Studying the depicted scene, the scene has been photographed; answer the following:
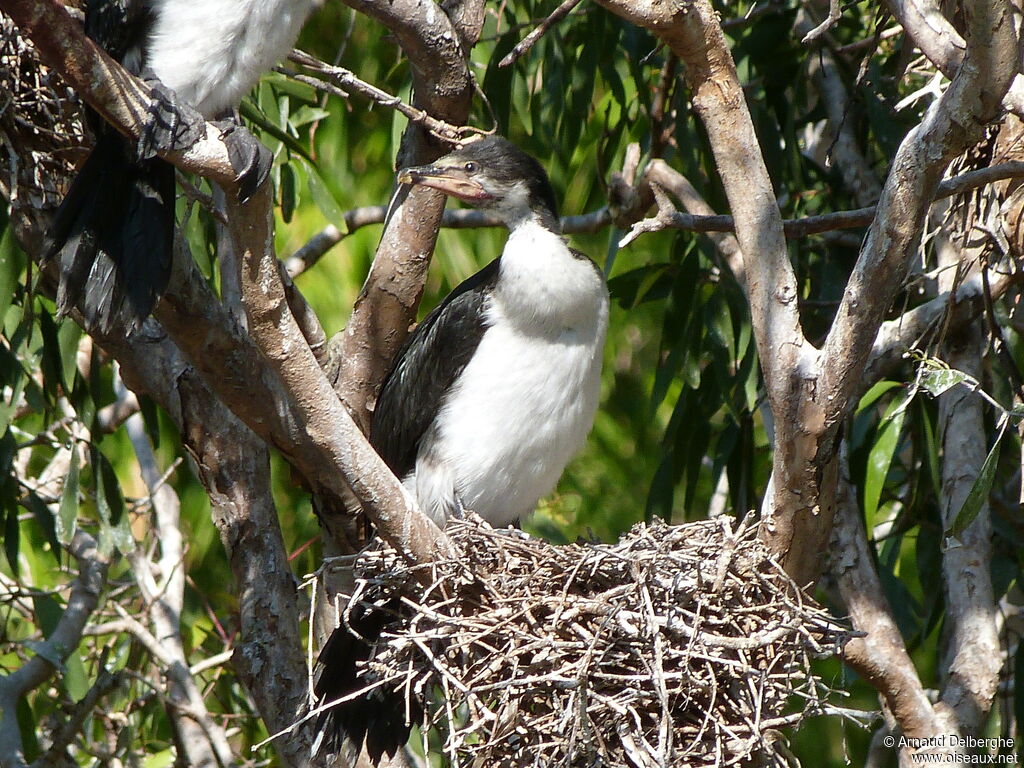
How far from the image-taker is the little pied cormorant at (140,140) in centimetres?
279

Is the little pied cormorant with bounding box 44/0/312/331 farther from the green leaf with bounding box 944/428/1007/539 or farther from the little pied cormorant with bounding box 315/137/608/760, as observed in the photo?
the green leaf with bounding box 944/428/1007/539

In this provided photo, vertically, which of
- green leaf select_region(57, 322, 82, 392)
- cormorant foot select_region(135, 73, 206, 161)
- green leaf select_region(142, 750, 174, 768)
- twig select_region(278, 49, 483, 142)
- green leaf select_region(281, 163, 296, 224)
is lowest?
green leaf select_region(142, 750, 174, 768)

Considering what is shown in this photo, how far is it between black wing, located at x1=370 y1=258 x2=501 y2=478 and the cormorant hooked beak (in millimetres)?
248

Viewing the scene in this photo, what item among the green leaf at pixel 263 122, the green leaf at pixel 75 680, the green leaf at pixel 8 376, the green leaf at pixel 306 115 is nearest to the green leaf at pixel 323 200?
the green leaf at pixel 263 122

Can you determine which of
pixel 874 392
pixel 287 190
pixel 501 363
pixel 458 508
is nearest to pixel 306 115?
pixel 287 190

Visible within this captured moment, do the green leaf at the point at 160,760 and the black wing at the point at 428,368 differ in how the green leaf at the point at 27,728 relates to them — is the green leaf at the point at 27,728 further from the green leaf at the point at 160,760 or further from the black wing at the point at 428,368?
the black wing at the point at 428,368

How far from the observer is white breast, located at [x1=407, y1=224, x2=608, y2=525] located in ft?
11.6

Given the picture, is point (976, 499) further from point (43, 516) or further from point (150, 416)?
point (43, 516)

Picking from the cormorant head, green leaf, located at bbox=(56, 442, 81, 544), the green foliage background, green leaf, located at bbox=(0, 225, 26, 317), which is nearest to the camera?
the cormorant head

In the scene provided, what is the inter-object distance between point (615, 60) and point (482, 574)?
8.02 ft

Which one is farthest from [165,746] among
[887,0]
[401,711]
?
[887,0]

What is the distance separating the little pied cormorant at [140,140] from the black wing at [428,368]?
2.82 ft

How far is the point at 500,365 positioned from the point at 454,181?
0.51 metres

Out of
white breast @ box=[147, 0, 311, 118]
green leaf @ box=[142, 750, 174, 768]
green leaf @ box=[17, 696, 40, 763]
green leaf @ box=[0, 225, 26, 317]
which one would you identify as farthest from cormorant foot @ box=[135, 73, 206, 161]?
green leaf @ box=[142, 750, 174, 768]
